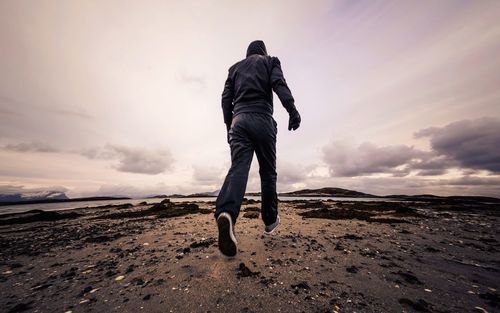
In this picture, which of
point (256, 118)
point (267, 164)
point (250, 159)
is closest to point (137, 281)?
point (250, 159)

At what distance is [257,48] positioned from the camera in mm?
4965

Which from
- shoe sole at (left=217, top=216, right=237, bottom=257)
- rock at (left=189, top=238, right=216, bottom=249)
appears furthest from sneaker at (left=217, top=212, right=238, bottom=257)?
rock at (left=189, top=238, right=216, bottom=249)

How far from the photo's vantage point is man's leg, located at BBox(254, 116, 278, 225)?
397 centimetres

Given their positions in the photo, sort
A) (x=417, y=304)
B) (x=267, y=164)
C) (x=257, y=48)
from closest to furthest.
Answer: (x=417, y=304)
(x=267, y=164)
(x=257, y=48)

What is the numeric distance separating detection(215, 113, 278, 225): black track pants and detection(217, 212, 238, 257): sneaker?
16cm

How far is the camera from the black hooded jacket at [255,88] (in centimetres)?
407

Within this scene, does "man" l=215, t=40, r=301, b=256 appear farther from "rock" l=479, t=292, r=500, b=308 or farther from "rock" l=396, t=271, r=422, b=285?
"rock" l=479, t=292, r=500, b=308

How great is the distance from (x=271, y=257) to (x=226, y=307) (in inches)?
61.5

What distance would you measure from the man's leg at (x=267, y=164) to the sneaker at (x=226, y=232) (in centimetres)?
145

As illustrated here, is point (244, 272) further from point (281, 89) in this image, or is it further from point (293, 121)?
point (281, 89)

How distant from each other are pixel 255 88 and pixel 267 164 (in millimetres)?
1560

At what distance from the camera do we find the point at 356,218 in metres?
8.36

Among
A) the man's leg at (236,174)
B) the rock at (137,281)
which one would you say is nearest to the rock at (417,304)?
the man's leg at (236,174)

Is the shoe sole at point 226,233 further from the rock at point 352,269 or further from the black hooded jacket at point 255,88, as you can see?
the black hooded jacket at point 255,88
